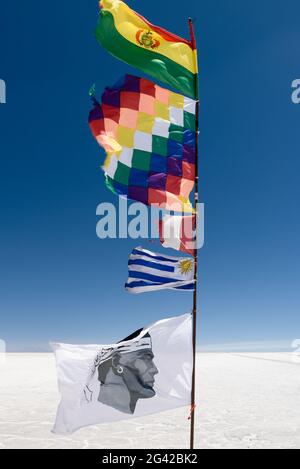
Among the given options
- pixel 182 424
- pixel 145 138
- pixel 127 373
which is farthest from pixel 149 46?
pixel 182 424

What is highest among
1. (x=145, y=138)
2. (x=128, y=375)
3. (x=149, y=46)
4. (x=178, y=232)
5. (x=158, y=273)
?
(x=149, y=46)

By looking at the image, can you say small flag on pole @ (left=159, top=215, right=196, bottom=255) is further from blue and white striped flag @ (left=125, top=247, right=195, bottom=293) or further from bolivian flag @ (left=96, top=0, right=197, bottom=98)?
bolivian flag @ (left=96, top=0, right=197, bottom=98)

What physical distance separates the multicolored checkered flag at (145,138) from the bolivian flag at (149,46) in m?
Answer: 0.35

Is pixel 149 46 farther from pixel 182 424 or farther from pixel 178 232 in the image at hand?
pixel 182 424

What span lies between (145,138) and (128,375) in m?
4.47

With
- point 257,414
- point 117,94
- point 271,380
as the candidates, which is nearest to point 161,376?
point 117,94

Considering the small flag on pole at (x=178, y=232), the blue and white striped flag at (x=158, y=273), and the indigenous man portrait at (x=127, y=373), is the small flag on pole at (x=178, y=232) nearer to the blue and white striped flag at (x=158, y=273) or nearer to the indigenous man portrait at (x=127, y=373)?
the blue and white striped flag at (x=158, y=273)

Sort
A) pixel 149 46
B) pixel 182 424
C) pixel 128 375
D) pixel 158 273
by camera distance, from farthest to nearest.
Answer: pixel 182 424, pixel 149 46, pixel 158 273, pixel 128 375

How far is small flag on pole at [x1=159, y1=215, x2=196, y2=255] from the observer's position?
766 centimetres

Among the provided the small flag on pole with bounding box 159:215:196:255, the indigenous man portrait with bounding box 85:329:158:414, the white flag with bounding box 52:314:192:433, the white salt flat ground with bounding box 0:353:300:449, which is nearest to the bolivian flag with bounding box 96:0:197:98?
the small flag on pole with bounding box 159:215:196:255

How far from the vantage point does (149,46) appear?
26.6 feet
